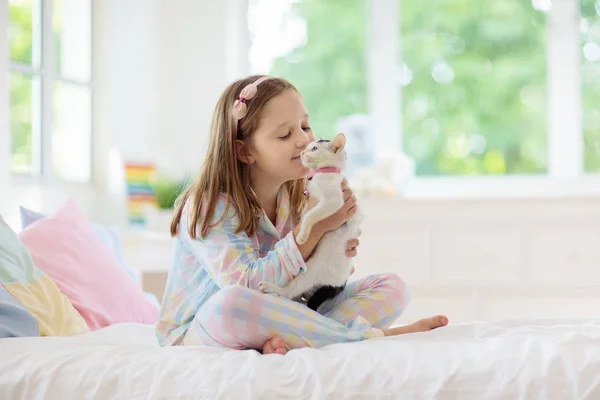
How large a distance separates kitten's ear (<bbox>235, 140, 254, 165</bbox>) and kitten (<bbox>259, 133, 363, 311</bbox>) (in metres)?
0.23

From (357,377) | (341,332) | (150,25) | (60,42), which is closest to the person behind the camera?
(357,377)

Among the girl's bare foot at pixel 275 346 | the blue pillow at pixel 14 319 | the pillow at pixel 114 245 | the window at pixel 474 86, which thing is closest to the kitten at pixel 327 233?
the girl's bare foot at pixel 275 346

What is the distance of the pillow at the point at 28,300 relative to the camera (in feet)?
5.56

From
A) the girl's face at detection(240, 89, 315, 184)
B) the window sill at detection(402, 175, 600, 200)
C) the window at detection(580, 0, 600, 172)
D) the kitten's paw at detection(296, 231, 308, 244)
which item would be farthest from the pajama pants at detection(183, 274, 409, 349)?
the window at detection(580, 0, 600, 172)

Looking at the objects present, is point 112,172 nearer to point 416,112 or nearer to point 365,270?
point 365,270

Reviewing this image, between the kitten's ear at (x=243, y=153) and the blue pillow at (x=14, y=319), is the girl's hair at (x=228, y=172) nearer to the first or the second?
the kitten's ear at (x=243, y=153)

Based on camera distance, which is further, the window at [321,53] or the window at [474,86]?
the window at [321,53]

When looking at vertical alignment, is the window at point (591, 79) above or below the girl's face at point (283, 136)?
above

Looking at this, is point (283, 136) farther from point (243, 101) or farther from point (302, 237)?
point (302, 237)

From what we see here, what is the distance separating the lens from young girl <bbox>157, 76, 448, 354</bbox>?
1.48 m

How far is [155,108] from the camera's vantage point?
3.64m

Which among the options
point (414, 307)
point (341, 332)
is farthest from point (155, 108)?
point (341, 332)

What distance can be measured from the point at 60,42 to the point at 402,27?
1.53 meters

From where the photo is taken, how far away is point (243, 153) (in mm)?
1770
